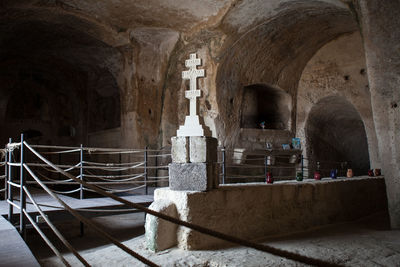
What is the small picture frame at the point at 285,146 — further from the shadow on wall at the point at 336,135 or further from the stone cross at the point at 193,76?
the stone cross at the point at 193,76

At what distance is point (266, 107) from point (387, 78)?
23.8ft

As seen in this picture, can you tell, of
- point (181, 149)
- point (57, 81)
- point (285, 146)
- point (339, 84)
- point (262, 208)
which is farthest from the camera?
point (57, 81)

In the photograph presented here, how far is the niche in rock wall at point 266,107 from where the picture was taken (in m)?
11.9

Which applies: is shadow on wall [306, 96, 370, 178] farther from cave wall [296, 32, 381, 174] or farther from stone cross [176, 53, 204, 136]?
stone cross [176, 53, 204, 136]

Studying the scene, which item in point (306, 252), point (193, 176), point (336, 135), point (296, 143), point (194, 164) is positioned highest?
point (336, 135)

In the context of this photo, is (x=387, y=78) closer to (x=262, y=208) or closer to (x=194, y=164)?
(x=262, y=208)

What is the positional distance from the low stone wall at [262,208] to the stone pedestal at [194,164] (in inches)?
5.7

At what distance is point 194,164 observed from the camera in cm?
424

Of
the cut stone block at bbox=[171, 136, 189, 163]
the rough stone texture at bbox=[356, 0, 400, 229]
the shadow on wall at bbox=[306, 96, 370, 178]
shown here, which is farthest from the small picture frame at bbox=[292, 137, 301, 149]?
the cut stone block at bbox=[171, 136, 189, 163]

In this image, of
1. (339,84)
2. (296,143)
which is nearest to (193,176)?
(296,143)

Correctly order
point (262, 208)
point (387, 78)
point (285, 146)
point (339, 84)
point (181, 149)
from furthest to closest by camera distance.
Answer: point (285, 146) → point (339, 84) → point (387, 78) → point (262, 208) → point (181, 149)

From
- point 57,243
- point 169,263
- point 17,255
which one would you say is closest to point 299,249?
point 169,263

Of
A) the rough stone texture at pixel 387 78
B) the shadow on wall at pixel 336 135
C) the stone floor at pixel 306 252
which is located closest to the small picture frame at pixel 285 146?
the shadow on wall at pixel 336 135

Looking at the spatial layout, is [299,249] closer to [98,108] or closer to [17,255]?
[17,255]
